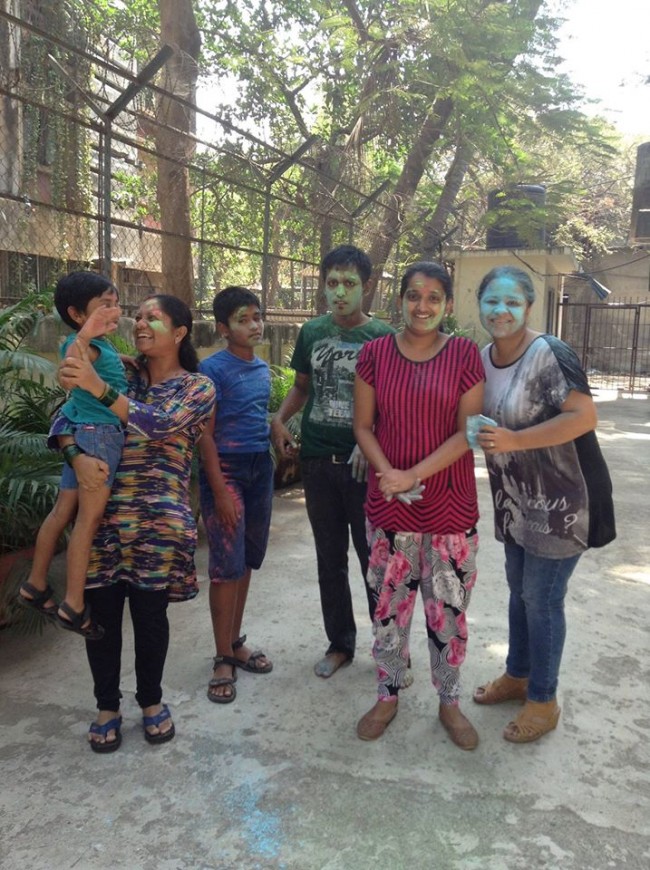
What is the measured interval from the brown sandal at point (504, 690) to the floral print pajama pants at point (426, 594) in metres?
0.29

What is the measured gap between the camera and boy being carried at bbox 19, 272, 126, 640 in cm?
212

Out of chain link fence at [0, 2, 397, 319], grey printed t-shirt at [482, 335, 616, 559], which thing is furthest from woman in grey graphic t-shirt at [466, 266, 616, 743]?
chain link fence at [0, 2, 397, 319]

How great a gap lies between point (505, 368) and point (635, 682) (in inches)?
57.4

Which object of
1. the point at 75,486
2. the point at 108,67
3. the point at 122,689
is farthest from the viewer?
the point at 108,67

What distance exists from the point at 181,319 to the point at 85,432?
0.50 meters

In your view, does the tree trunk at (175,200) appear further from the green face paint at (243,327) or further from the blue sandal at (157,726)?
the blue sandal at (157,726)

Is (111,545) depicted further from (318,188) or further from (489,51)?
(489,51)

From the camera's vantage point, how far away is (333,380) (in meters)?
2.72

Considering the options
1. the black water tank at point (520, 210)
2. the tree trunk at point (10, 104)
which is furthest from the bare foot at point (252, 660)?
the black water tank at point (520, 210)

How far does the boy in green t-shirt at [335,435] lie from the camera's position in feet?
8.89

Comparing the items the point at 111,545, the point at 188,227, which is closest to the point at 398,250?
the point at 188,227

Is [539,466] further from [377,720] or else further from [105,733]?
[105,733]

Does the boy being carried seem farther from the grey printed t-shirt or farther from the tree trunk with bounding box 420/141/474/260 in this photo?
the tree trunk with bounding box 420/141/474/260

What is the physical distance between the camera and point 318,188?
322 inches
